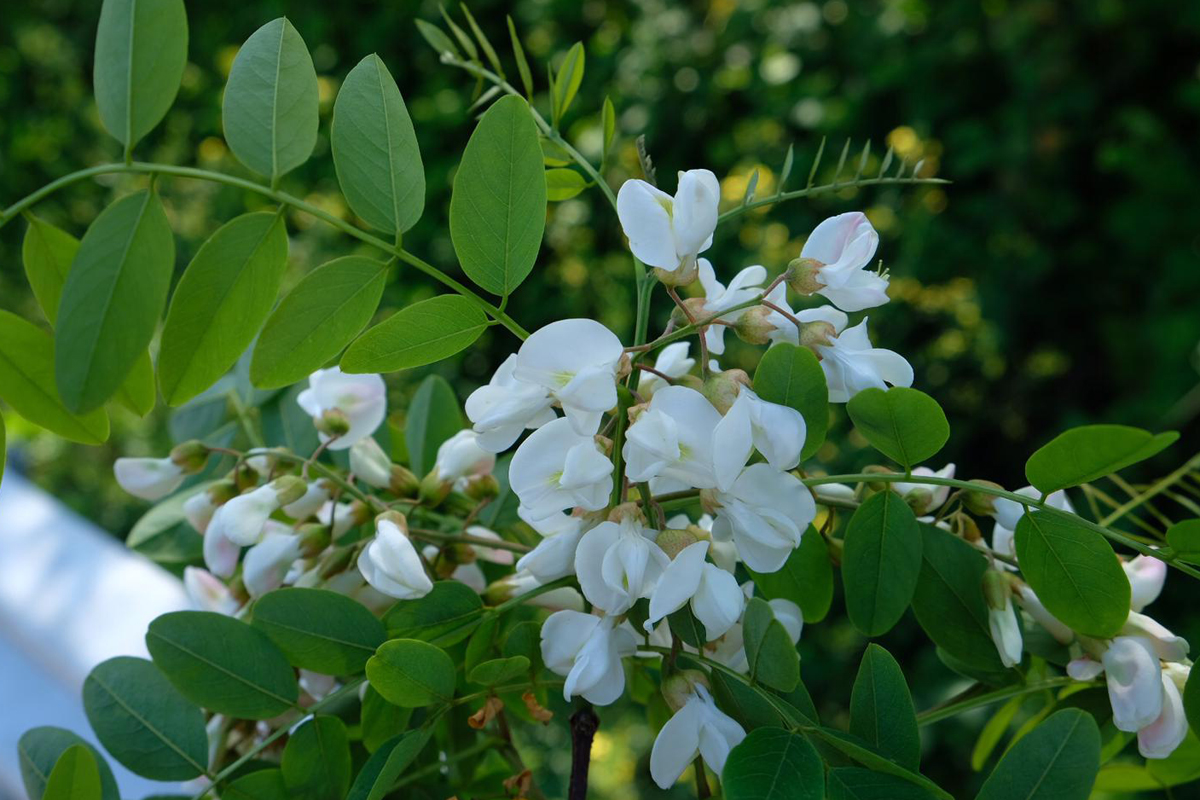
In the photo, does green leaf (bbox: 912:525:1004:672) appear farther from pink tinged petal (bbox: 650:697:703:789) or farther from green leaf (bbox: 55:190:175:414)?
green leaf (bbox: 55:190:175:414)

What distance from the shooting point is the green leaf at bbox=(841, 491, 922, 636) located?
0.35 m

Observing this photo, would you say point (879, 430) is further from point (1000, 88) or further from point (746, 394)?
point (1000, 88)

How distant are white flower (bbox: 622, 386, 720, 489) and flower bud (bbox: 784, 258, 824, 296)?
0.05m

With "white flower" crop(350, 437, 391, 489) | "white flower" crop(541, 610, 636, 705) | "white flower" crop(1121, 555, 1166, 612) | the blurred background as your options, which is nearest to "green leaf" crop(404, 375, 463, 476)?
"white flower" crop(350, 437, 391, 489)

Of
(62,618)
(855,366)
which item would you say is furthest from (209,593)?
(62,618)

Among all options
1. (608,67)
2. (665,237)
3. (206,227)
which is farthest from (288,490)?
(206,227)

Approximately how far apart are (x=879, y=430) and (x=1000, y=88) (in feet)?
3.86

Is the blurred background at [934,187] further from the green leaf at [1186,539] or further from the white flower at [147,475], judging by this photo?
the green leaf at [1186,539]

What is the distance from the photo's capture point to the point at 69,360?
0.96ft

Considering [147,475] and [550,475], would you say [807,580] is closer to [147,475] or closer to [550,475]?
[550,475]

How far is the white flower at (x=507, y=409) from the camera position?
301 mm

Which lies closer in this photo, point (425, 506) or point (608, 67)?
point (425, 506)

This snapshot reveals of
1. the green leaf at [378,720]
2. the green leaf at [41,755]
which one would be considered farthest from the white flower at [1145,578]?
the green leaf at [41,755]

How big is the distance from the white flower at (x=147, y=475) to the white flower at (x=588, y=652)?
0.57 feet
